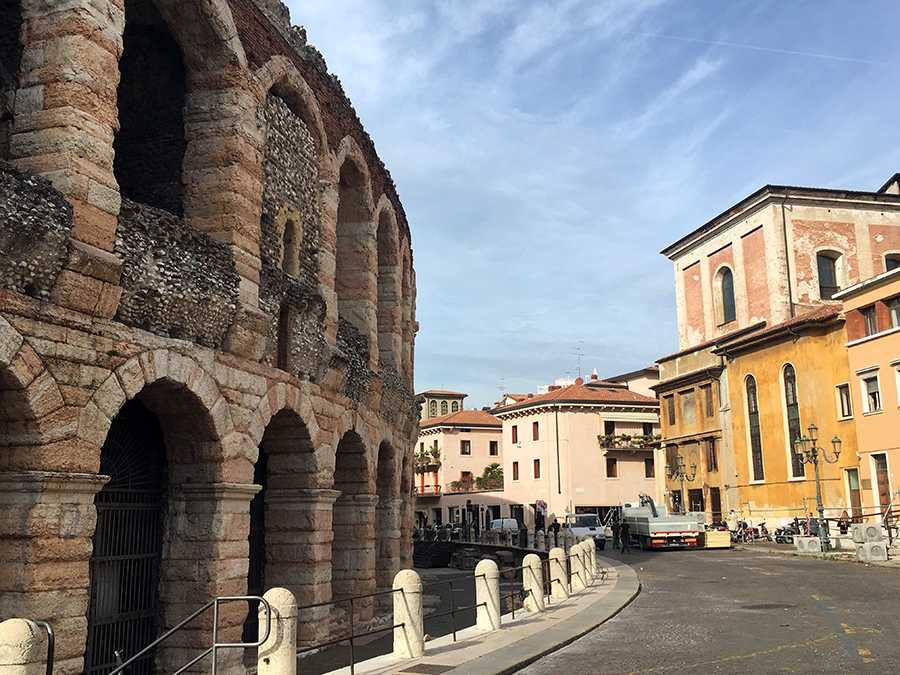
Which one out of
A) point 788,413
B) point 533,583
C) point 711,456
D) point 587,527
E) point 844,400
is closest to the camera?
point 533,583

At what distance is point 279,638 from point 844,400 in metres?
32.4

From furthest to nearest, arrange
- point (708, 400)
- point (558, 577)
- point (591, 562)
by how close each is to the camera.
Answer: point (708, 400)
point (591, 562)
point (558, 577)

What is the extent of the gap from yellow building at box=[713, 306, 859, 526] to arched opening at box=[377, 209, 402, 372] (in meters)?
21.0

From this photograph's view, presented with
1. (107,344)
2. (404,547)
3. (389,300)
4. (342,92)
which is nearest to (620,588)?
(404,547)

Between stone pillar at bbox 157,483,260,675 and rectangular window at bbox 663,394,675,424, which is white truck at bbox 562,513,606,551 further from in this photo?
stone pillar at bbox 157,483,260,675

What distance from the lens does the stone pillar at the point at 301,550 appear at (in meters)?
12.9

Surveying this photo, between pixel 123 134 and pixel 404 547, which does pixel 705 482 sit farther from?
pixel 123 134

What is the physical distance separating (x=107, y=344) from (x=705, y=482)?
39.6 metres

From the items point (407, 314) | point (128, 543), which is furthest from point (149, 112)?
point (407, 314)

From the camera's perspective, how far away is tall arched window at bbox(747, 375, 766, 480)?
3931 centimetres

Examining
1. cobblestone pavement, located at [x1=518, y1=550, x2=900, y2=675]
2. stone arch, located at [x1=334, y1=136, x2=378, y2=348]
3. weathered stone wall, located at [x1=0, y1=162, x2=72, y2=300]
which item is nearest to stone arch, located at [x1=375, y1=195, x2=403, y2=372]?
stone arch, located at [x1=334, y1=136, x2=378, y2=348]

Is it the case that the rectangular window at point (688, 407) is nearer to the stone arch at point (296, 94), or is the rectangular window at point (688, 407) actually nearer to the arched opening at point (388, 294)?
the arched opening at point (388, 294)

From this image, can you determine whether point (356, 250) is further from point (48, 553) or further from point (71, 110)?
point (48, 553)

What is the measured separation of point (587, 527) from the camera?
40.0 m
